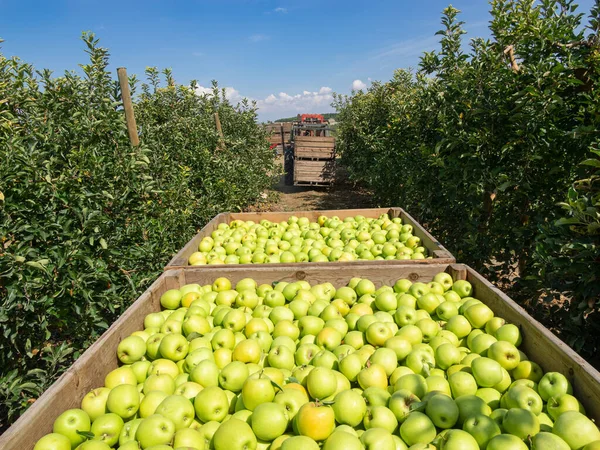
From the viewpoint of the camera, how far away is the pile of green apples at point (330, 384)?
1.73 m

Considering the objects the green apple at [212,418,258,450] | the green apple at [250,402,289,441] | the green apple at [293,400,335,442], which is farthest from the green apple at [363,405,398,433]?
the green apple at [212,418,258,450]

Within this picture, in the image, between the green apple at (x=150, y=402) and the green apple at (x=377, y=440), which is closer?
the green apple at (x=377, y=440)

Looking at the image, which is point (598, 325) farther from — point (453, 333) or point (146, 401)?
point (146, 401)

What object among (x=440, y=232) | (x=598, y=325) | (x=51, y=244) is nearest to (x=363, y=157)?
(x=440, y=232)

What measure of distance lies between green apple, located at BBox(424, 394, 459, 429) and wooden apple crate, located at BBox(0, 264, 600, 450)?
66cm

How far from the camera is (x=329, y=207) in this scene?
12.9 meters

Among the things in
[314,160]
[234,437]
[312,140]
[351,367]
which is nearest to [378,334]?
[351,367]

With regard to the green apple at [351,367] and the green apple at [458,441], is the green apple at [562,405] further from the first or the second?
the green apple at [351,367]

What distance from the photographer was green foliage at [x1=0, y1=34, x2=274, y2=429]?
109 inches

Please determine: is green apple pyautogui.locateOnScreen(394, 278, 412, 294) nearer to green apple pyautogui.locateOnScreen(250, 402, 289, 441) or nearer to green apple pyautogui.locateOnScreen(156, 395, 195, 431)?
green apple pyautogui.locateOnScreen(250, 402, 289, 441)

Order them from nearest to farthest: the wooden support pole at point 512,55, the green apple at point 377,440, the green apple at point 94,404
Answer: the green apple at point 377,440 → the green apple at point 94,404 → the wooden support pole at point 512,55

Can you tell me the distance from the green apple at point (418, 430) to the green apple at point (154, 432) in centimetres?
117

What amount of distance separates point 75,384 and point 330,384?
1.43 metres

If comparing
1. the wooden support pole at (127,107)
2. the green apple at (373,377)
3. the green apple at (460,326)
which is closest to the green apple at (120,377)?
the green apple at (373,377)
